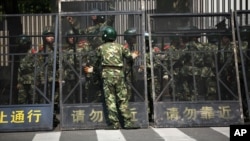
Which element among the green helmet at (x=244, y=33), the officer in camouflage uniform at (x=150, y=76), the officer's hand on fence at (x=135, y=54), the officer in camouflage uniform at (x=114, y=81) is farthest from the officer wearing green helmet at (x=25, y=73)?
the green helmet at (x=244, y=33)

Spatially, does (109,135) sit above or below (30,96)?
below

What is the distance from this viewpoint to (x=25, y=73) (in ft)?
38.3

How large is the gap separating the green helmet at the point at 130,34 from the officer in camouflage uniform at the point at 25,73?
197cm

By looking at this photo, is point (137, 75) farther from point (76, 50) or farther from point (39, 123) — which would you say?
point (39, 123)

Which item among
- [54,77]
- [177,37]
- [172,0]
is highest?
[172,0]

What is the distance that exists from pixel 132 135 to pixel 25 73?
2.85 m

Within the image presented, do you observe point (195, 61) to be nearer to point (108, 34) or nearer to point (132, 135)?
point (108, 34)

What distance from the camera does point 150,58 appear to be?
11.4 metres

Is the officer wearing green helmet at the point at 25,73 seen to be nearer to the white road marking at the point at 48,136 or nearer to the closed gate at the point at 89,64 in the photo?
the closed gate at the point at 89,64

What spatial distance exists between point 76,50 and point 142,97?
1.64 metres

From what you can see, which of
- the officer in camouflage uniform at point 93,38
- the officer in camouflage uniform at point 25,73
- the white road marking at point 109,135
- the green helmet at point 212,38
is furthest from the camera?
the green helmet at point 212,38

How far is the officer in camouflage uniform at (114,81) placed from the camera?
35.6 feet

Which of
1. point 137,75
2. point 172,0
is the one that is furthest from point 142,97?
point 172,0

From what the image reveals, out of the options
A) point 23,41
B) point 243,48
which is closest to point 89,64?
point 23,41
